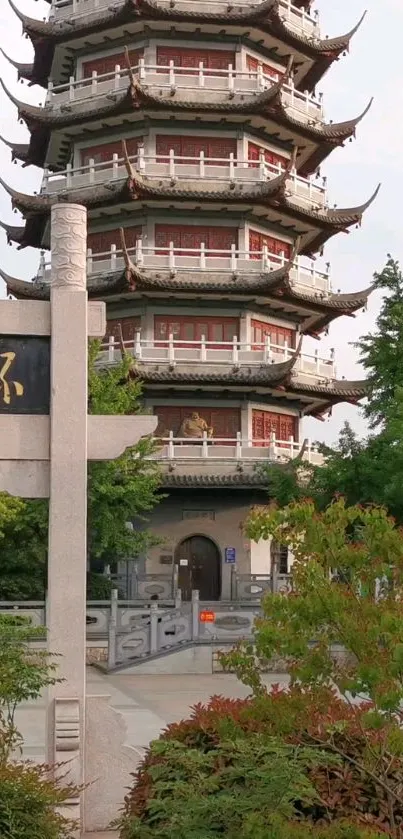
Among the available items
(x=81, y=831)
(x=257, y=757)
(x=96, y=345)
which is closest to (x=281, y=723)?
(x=257, y=757)

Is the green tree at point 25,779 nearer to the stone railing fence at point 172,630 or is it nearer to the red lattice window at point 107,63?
the stone railing fence at point 172,630

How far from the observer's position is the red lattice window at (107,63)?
3100cm

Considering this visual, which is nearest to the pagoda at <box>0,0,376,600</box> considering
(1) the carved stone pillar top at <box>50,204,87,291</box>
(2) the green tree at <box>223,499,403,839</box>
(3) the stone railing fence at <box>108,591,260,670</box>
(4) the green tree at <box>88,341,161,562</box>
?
(4) the green tree at <box>88,341,161,562</box>

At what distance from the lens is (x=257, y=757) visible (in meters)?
6.06

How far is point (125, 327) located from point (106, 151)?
4743 millimetres

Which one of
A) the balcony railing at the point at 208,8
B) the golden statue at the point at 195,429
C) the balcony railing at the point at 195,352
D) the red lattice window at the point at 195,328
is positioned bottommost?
the golden statue at the point at 195,429

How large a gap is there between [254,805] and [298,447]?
24953 millimetres

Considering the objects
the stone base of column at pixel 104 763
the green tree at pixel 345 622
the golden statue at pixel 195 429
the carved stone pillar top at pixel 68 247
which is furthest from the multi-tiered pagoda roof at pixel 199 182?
the green tree at pixel 345 622

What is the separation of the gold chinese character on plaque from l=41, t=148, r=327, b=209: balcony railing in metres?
21.2

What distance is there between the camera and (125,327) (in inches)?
1195

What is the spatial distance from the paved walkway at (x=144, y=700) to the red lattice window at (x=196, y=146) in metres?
14.2

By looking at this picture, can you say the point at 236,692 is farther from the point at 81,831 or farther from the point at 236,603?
the point at 81,831

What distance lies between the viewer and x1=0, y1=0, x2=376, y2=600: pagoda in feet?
95.9

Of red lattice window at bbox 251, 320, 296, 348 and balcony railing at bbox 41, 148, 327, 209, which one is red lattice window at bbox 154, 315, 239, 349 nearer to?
red lattice window at bbox 251, 320, 296, 348
